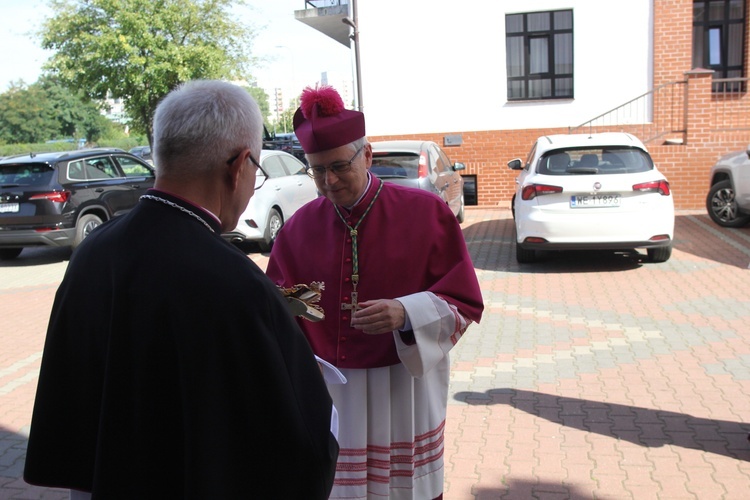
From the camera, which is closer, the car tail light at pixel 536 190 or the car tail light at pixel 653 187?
the car tail light at pixel 653 187

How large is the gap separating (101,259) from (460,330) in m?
1.42

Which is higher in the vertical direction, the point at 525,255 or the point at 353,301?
the point at 353,301

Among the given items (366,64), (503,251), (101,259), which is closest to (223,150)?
(101,259)

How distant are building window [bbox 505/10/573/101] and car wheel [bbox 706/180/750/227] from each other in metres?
5.33

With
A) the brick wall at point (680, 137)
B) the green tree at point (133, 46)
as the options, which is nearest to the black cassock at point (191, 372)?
the brick wall at point (680, 137)

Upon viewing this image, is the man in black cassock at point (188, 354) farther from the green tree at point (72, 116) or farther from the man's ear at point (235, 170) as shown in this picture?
the green tree at point (72, 116)

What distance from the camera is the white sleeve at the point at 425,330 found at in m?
2.62

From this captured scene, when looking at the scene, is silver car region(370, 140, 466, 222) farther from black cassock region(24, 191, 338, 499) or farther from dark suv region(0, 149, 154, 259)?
black cassock region(24, 191, 338, 499)

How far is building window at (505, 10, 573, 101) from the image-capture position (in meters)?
17.5

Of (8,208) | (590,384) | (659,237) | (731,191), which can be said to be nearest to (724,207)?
(731,191)

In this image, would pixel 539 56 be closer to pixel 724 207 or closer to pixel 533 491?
pixel 724 207

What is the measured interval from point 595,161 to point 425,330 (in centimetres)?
775

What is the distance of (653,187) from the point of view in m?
9.44

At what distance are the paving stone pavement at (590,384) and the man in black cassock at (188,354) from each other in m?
2.72
